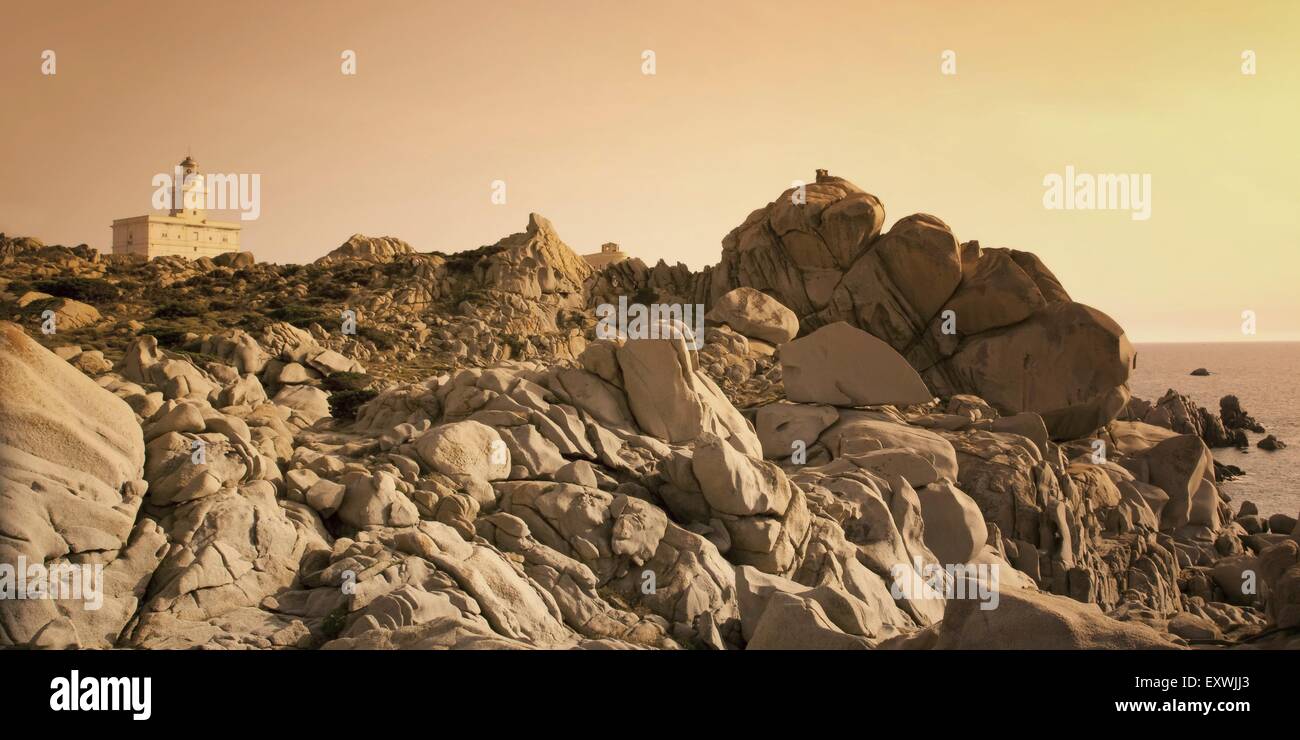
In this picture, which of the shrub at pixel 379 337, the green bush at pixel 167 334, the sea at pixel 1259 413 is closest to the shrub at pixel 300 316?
the shrub at pixel 379 337

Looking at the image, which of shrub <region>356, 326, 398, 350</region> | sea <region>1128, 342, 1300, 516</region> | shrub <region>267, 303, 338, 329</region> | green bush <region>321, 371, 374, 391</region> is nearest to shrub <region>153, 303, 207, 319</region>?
shrub <region>267, 303, 338, 329</region>

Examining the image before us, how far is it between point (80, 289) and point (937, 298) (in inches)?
1640

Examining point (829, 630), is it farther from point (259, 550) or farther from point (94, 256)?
point (94, 256)

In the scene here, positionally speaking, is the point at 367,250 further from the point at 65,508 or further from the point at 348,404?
the point at 65,508

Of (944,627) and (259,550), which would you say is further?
(259,550)

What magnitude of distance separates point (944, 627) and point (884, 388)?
1944 centimetres

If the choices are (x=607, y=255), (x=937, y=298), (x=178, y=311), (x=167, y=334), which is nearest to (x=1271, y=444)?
(x=937, y=298)

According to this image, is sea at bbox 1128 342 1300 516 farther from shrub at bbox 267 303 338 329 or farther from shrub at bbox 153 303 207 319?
shrub at bbox 153 303 207 319

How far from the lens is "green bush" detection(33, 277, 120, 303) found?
46.9m

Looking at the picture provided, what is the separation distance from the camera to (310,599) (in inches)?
552

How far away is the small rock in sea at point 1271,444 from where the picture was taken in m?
77.8

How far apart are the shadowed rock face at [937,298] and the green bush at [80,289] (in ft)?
106

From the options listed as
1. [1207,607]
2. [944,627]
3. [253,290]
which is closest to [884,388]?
[1207,607]

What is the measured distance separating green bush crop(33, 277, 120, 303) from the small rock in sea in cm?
8138
